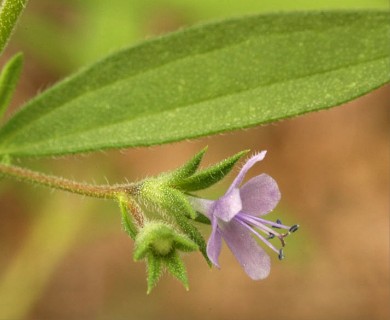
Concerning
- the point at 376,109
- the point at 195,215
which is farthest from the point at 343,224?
the point at 195,215

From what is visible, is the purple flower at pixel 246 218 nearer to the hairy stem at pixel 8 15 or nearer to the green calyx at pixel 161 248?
the green calyx at pixel 161 248

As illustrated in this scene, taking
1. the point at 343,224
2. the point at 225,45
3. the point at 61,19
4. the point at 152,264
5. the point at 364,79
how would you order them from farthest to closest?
the point at 343,224 < the point at 61,19 < the point at 225,45 < the point at 364,79 < the point at 152,264

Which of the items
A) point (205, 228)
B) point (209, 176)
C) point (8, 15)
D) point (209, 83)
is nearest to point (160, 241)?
point (209, 176)

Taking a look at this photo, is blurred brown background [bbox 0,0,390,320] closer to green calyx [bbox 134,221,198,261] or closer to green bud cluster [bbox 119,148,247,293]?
green bud cluster [bbox 119,148,247,293]

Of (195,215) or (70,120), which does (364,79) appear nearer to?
(195,215)

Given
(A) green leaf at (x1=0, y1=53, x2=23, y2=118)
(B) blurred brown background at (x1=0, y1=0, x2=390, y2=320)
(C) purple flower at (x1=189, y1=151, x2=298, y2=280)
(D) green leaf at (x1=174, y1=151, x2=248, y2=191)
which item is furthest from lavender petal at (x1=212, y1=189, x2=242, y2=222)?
(B) blurred brown background at (x1=0, y1=0, x2=390, y2=320)

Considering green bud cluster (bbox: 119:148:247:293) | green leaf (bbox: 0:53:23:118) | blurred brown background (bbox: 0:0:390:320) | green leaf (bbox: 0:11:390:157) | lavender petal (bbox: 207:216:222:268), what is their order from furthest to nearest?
1. blurred brown background (bbox: 0:0:390:320)
2. green leaf (bbox: 0:53:23:118)
3. green leaf (bbox: 0:11:390:157)
4. green bud cluster (bbox: 119:148:247:293)
5. lavender petal (bbox: 207:216:222:268)
